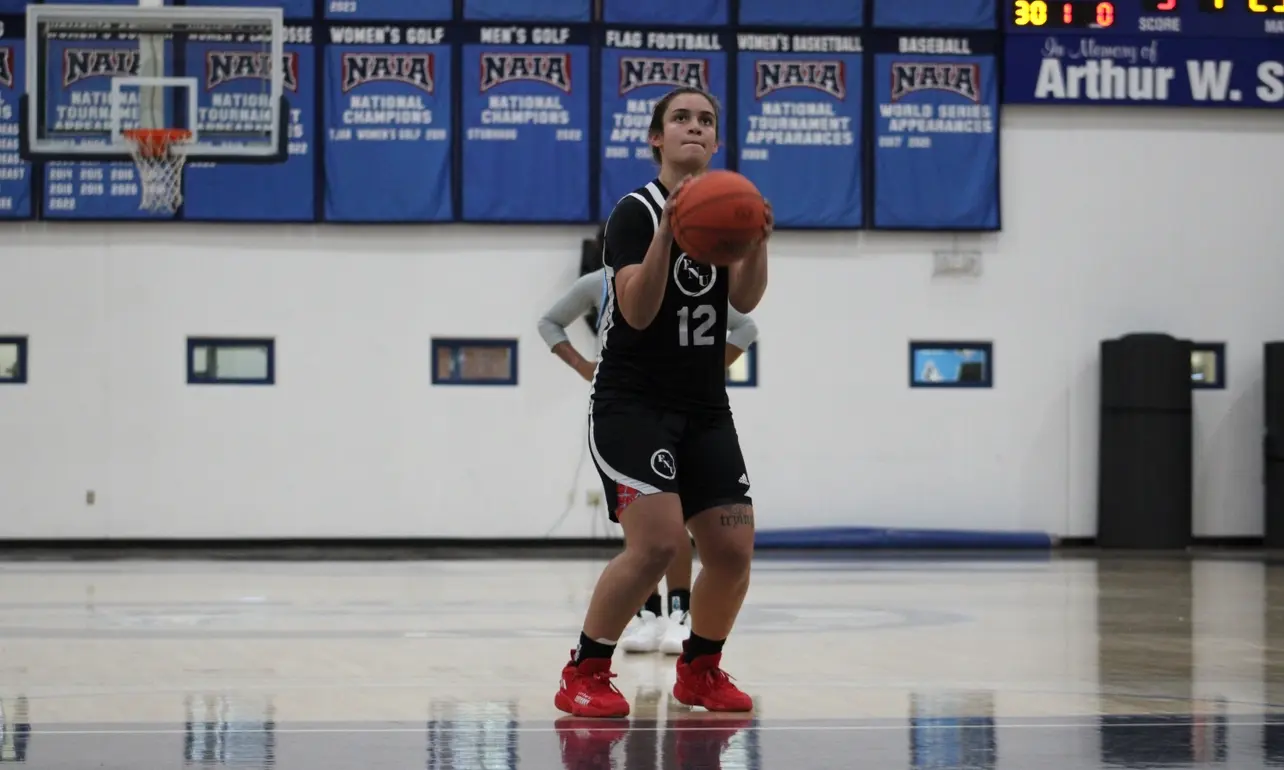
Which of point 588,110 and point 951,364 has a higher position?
point 588,110

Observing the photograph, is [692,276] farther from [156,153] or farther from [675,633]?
[156,153]

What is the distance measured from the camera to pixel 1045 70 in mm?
15312

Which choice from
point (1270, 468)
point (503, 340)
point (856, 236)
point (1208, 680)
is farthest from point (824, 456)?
point (1208, 680)

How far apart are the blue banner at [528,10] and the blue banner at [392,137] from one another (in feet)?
1.23

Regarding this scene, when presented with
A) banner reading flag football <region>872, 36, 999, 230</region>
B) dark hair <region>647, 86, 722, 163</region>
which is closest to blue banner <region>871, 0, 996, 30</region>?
banner reading flag football <region>872, 36, 999, 230</region>

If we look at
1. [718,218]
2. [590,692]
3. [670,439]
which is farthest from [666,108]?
[590,692]

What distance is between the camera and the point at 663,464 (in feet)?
16.2

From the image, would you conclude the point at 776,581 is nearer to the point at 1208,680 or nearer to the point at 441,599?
the point at 441,599

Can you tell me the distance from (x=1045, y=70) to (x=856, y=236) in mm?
2340

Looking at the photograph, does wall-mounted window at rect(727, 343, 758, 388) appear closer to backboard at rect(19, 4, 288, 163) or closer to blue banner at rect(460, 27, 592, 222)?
blue banner at rect(460, 27, 592, 222)

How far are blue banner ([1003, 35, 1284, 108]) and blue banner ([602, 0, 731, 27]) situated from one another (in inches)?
108

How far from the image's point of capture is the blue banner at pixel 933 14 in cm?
1519

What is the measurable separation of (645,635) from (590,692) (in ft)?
6.55

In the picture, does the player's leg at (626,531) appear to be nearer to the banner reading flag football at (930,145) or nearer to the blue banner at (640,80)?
the blue banner at (640,80)
